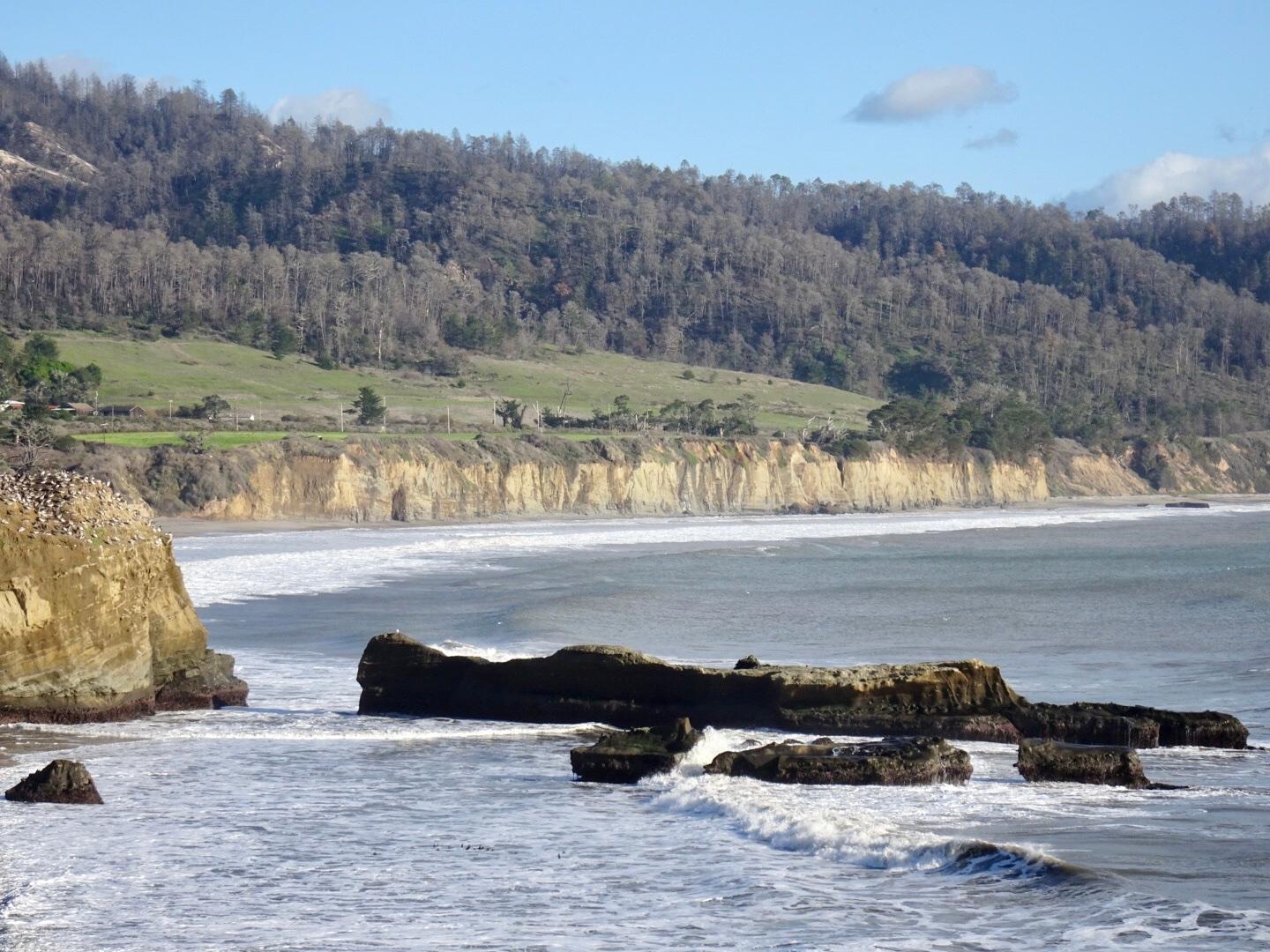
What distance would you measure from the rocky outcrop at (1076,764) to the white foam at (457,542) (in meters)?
21.8

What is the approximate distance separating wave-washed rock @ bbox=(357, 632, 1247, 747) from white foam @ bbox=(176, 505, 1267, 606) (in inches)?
636

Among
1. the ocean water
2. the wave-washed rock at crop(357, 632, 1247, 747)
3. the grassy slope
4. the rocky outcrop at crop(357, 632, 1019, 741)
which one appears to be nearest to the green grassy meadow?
the grassy slope

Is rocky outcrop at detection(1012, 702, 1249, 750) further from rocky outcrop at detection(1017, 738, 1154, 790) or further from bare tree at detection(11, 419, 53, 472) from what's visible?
bare tree at detection(11, 419, 53, 472)

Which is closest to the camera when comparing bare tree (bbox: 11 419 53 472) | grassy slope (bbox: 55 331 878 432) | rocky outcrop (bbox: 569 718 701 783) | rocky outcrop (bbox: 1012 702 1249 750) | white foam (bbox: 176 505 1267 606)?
rocky outcrop (bbox: 569 718 701 783)

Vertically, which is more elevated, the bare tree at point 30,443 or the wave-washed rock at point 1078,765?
the bare tree at point 30,443

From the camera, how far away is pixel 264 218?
195 meters

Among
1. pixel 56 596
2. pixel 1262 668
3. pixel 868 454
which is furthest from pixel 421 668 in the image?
pixel 868 454

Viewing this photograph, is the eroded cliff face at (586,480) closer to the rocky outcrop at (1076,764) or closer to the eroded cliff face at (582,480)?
the eroded cliff face at (582,480)

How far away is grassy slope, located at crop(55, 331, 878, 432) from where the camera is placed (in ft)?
295

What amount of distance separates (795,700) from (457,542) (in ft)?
139

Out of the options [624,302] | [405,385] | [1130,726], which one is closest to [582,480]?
[405,385]

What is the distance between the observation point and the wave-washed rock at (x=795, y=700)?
15.4m

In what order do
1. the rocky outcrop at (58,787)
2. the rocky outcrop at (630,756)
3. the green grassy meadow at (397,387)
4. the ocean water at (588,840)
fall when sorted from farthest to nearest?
the green grassy meadow at (397,387) → the rocky outcrop at (630,756) → the rocky outcrop at (58,787) → the ocean water at (588,840)

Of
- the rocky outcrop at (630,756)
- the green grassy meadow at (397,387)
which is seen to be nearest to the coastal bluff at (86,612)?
the rocky outcrop at (630,756)
